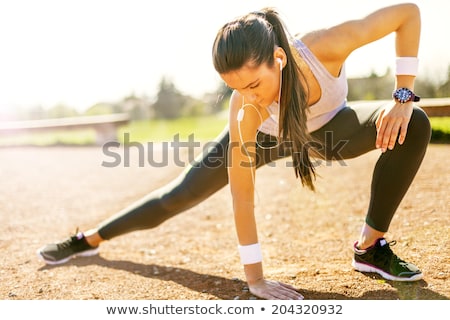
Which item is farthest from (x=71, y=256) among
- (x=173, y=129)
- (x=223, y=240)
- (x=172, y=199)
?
(x=173, y=129)

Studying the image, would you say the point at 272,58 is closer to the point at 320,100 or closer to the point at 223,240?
the point at 320,100

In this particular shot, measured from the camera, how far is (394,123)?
173 cm

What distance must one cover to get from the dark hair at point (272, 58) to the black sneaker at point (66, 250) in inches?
45.1

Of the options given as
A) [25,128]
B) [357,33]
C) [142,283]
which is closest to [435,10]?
[357,33]

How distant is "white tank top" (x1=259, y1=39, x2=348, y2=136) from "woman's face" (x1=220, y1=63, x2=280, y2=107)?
0.12m

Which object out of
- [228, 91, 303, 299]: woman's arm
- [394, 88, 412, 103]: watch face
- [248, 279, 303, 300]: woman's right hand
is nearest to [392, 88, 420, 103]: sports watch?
[394, 88, 412, 103]: watch face

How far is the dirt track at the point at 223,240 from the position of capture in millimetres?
1993

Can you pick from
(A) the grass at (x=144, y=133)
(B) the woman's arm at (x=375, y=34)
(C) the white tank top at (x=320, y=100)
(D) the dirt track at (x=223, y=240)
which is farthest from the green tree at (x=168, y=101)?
(B) the woman's arm at (x=375, y=34)

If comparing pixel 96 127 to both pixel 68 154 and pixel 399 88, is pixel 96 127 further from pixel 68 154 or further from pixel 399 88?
pixel 399 88

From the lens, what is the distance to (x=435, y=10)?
7.84ft

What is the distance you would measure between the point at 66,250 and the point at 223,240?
2.56ft

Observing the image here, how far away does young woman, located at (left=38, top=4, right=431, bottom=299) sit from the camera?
1.63 meters

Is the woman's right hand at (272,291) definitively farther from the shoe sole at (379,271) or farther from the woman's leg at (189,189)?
the woman's leg at (189,189)

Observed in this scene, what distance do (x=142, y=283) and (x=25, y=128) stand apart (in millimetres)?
5386
